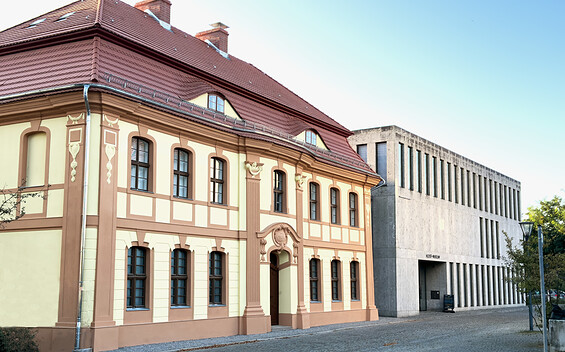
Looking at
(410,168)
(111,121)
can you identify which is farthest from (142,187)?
(410,168)

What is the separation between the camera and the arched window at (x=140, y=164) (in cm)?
1986

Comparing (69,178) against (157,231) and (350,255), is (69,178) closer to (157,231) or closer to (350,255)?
(157,231)

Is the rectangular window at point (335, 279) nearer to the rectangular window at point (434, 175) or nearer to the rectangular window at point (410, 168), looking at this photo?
the rectangular window at point (410, 168)

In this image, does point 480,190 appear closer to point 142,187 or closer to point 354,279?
point 354,279

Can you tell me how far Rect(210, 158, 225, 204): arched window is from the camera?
2270 centimetres

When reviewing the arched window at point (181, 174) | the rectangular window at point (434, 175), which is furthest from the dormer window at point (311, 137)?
the rectangular window at point (434, 175)

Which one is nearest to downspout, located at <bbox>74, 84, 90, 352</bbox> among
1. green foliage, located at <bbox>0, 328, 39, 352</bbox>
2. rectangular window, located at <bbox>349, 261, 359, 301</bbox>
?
green foliage, located at <bbox>0, 328, 39, 352</bbox>

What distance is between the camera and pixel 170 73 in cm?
2217

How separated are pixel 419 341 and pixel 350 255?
10.1 metres

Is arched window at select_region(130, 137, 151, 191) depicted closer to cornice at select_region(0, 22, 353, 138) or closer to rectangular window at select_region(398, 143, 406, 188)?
cornice at select_region(0, 22, 353, 138)

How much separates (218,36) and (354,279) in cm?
1307

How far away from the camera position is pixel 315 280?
2836 cm

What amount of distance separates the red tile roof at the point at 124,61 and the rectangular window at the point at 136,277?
4.95m

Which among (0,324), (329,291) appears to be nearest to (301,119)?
(329,291)
